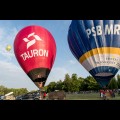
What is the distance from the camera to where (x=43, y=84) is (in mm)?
9859

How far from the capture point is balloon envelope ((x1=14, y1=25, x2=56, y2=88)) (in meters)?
9.98

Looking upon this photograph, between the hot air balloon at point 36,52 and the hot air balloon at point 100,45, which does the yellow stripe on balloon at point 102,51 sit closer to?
the hot air balloon at point 100,45

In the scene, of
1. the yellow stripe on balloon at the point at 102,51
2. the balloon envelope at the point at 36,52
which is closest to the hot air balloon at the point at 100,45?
the yellow stripe on balloon at the point at 102,51

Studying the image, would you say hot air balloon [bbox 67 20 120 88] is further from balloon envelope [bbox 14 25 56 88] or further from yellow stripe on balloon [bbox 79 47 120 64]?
balloon envelope [bbox 14 25 56 88]

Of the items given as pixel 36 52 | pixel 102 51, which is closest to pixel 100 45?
pixel 102 51

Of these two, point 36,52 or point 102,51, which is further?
point 36,52

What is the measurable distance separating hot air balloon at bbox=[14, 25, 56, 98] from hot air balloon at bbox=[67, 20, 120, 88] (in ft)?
3.31

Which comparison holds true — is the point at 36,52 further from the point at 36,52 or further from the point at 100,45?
the point at 100,45

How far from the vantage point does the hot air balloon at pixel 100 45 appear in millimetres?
9648

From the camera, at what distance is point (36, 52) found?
33.1 feet

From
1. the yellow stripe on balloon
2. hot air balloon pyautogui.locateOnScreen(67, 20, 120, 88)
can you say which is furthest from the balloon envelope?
the yellow stripe on balloon

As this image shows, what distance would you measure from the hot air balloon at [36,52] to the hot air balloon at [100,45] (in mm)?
1009
